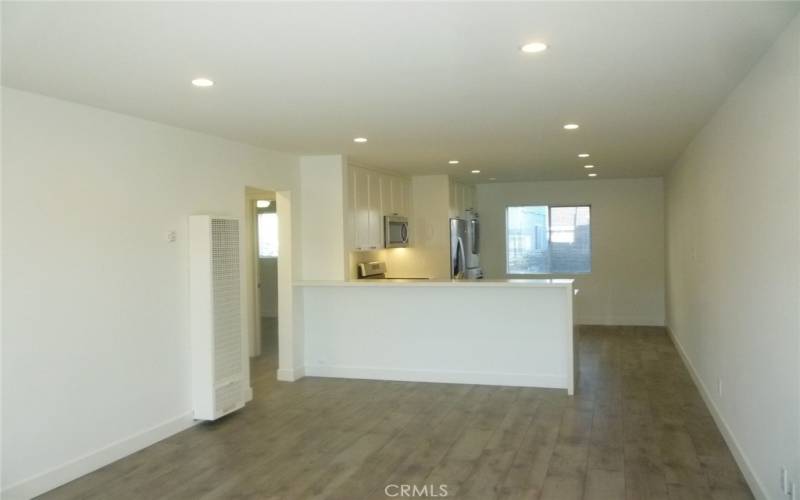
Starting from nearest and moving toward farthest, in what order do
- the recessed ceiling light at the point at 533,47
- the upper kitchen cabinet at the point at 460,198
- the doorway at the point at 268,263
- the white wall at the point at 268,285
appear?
the recessed ceiling light at the point at 533,47 < the upper kitchen cabinet at the point at 460,198 < the doorway at the point at 268,263 < the white wall at the point at 268,285

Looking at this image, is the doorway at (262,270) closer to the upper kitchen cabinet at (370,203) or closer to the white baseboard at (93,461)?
the upper kitchen cabinet at (370,203)

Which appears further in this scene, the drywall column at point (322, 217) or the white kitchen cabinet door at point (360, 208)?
the white kitchen cabinet door at point (360, 208)

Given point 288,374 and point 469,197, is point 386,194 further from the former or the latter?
point 288,374

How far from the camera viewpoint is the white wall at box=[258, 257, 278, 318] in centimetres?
1080

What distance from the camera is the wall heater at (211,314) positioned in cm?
475

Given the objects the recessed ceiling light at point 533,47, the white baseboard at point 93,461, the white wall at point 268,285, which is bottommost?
the white baseboard at point 93,461

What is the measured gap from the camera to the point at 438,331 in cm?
618

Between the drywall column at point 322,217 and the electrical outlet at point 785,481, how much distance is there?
4269 millimetres

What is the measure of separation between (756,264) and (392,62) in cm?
212

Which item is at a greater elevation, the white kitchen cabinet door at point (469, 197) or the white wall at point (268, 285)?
the white kitchen cabinet door at point (469, 197)

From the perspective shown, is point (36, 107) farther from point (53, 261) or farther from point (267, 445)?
point (267, 445)

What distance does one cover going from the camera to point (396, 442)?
432 cm

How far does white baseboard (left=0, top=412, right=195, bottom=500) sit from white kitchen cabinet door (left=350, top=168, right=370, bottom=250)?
2716 mm

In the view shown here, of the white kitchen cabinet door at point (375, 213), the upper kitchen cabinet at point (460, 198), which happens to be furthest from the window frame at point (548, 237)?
the white kitchen cabinet door at point (375, 213)
